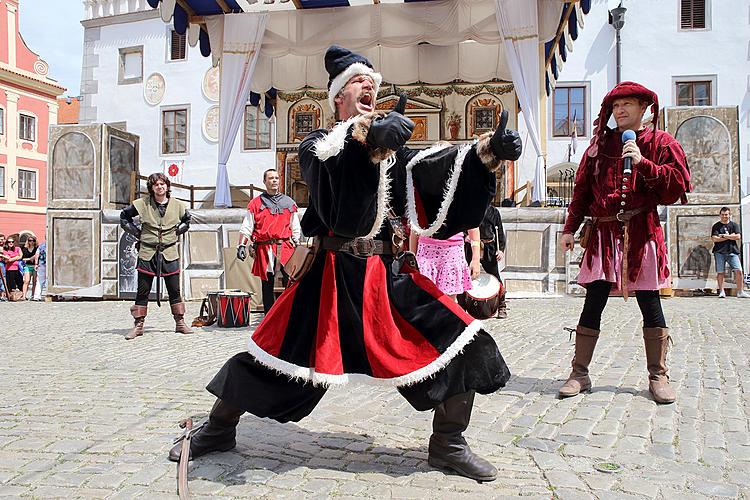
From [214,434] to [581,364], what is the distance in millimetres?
2421

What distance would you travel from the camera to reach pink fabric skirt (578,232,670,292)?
381cm

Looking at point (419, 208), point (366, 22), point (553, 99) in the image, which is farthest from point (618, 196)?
point (553, 99)

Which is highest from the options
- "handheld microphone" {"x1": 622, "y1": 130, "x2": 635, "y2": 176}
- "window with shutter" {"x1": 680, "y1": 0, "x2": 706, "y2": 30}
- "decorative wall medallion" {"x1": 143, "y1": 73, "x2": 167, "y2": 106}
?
"window with shutter" {"x1": 680, "y1": 0, "x2": 706, "y2": 30}

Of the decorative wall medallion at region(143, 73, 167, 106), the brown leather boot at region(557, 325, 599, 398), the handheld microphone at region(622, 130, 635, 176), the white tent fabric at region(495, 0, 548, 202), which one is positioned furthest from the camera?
the decorative wall medallion at region(143, 73, 167, 106)

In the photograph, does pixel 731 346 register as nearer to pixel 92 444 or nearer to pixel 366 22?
pixel 92 444

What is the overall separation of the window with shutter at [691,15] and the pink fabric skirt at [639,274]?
21678mm

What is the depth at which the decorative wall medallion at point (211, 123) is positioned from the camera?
2450 cm

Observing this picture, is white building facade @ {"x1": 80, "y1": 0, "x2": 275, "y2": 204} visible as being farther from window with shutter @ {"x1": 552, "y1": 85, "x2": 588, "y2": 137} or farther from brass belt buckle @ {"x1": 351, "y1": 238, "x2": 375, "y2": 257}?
brass belt buckle @ {"x1": 351, "y1": 238, "x2": 375, "y2": 257}

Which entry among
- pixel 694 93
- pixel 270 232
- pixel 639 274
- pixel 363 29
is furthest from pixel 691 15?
pixel 639 274

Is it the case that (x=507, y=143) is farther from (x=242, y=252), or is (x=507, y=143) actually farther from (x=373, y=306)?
→ (x=242, y=252)

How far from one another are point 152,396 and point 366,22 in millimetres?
10369

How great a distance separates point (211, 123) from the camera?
2467 cm

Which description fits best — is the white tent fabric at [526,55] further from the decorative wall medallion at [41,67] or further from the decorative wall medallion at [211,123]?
the decorative wall medallion at [41,67]

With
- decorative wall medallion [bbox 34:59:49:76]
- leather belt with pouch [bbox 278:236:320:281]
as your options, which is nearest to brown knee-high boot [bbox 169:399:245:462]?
leather belt with pouch [bbox 278:236:320:281]
